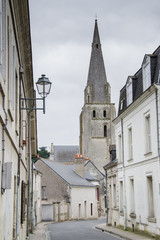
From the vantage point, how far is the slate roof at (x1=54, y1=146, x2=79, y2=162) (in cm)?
10238

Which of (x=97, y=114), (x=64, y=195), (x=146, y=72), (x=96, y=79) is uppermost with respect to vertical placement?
(x=96, y=79)

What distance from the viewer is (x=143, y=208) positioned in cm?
2017

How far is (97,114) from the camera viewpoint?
8831 cm

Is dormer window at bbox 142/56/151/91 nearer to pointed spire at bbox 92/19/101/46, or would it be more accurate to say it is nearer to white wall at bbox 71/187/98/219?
white wall at bbox 71/187/98/219

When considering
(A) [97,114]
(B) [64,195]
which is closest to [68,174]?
(B) [64,195]

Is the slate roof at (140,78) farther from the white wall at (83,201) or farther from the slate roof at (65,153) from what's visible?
the slate roof at (65,153)

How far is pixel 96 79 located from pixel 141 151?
231 feet

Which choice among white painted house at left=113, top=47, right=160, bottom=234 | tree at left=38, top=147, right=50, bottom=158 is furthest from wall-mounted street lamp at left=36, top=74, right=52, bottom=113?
tree at left=38, top=147, right=50, bottom=158

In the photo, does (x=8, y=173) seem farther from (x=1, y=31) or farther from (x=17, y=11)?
(x=17, y=11)

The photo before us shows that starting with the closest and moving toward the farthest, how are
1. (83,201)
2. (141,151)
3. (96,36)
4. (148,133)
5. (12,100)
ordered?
(12,100) → (148,133) → (141,151) → (83,201) → (96,36)

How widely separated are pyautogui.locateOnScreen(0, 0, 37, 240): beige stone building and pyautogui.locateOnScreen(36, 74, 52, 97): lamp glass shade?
62 cm

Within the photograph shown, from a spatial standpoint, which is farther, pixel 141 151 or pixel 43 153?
pixel 43 153

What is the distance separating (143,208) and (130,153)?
13.7 feet

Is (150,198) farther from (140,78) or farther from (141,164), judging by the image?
(140,78)
